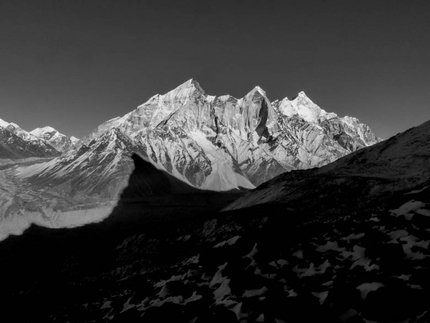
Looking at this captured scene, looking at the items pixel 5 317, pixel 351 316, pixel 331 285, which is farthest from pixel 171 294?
pixel 5 317

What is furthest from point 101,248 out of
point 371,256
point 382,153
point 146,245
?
point 382,153

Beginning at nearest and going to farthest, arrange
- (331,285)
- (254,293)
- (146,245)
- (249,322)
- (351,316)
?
(351,316), (249,322), (331,285), (254,293), (146,245)

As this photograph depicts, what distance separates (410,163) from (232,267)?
3437 inches

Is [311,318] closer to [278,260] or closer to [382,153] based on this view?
[278,260]

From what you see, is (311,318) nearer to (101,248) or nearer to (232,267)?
(232,267)

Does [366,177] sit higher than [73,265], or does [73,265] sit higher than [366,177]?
[73,265]

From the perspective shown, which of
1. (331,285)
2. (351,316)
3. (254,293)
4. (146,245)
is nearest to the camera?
(351,316)

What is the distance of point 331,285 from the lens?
11531 mm

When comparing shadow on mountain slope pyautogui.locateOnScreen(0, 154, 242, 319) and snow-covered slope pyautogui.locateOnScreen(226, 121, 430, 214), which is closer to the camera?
shadow on mountain slope pyautogui.locateOnScreen(0, 154, 242, 319)

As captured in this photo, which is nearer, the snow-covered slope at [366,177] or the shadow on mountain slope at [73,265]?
the shadow on mountain slope at [73,265]

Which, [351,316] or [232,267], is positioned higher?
[232,267]

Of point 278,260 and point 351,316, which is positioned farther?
point 278,260

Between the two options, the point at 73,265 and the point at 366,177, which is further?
the point at 366,177

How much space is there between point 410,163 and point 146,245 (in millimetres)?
69222
